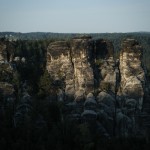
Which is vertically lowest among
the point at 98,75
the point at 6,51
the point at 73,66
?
the point at 98,75

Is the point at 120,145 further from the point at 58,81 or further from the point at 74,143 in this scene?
the point at 58,81

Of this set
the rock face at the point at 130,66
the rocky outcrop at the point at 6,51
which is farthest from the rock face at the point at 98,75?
the rocky outcrop at the point at 6,51

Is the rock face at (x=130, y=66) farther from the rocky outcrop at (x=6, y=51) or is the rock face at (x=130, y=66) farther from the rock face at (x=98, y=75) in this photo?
the rocky outcrop at (x=6, y=51)

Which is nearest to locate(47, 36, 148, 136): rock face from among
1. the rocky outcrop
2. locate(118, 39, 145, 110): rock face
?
locate(118, 39, 145, 110): rock face

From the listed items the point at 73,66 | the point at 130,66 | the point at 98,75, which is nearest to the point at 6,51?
the point at 73,66

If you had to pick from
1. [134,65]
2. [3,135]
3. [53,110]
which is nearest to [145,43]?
[134,65]

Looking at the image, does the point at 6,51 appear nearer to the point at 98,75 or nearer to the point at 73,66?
the point at 73,66

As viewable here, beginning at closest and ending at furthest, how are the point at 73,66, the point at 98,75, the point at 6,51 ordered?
the point at 73,66
the point at 98,75
the point at 6,51

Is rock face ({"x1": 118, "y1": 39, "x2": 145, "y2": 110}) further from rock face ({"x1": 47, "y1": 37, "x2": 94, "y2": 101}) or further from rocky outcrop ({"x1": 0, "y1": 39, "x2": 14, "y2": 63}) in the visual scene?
rocky outcrop ({"x1": 0, "y1": 39, "x2": 14, "y2": 63})
